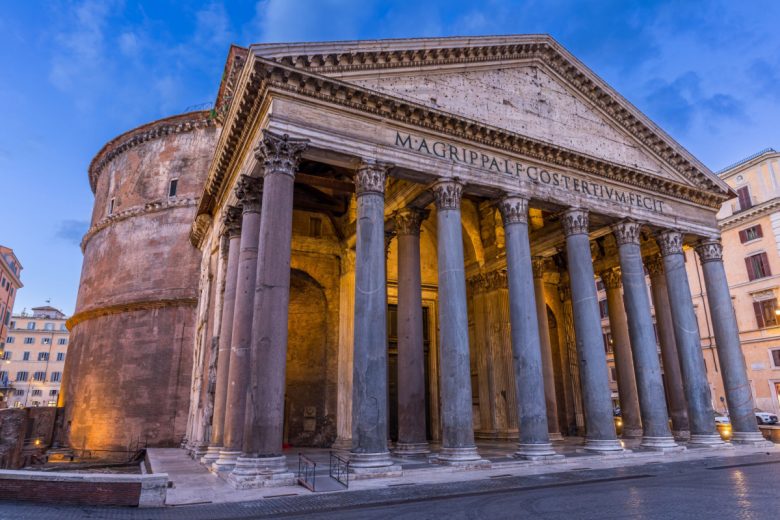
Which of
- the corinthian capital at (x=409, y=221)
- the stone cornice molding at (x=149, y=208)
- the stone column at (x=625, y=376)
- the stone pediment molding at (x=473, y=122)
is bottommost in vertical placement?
the stone column at (x=625, y=376)

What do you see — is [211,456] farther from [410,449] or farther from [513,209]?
[513,209]

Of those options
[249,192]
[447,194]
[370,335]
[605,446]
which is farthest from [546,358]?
[249,192]

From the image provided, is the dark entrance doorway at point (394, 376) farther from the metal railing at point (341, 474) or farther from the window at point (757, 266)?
the window at point (757, 266)

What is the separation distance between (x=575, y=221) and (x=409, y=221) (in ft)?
16.0

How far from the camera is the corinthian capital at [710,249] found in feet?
57.6

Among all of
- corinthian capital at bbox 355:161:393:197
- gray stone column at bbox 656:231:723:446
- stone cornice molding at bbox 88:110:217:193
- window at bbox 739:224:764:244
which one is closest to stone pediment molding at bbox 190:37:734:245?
corinthian capital at bbox 355:161:393:197

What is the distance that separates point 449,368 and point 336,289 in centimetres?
743

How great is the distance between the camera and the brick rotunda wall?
64.2 feet

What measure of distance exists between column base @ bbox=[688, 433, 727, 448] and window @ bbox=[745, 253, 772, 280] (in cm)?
1726

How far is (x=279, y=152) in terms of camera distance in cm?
1069

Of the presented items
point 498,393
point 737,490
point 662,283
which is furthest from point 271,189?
point 662,283

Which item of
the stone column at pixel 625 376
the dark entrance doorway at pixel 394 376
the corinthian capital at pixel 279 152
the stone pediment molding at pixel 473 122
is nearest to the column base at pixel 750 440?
the stone column at pixel 625 376

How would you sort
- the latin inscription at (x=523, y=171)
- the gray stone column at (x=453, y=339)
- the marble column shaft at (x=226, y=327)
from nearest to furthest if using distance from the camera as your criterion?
the gray stone column at (x=453, y=339)
the latin inscription at (x=523, y=171)
the marble column shaft at (x=226, y=327)

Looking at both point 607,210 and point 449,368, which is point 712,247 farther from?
point 449,368
